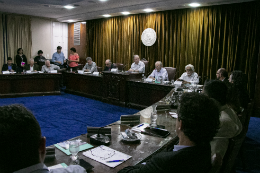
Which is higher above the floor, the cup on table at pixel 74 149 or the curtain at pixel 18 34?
the curtain at pixel 18 34

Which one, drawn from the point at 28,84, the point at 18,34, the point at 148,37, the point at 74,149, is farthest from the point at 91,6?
the point at 74,149

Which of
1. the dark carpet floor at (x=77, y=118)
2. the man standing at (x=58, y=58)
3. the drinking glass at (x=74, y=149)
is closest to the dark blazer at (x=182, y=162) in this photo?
the drinking glass at (x=74, y=149)

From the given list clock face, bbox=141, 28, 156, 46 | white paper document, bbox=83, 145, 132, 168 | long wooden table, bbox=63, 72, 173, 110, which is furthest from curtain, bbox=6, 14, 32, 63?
white paper document, bbox=83, 145, 132, 168

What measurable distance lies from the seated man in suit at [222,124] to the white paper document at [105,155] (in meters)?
0.77

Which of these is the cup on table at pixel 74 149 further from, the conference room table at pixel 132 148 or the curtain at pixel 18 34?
the curtain at pixel 18 34

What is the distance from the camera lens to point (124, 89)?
5609 mm

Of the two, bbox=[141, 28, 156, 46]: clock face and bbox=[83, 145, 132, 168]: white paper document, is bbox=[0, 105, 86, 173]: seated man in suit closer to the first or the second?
bbox=[83, 145, 132, 168]: white paper document

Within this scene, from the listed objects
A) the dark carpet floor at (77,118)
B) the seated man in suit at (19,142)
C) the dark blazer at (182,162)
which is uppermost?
the seated man in suit at (19,142)

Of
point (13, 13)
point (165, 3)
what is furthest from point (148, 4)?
point (13, 13)

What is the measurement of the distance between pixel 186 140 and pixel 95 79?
545 centimetres

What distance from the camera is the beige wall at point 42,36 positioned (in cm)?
968

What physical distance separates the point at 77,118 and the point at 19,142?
405 centimetres

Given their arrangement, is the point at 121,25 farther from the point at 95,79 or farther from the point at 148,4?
the point at 95,79

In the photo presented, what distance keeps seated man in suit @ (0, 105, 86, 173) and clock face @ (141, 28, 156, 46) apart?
7.03 meters
